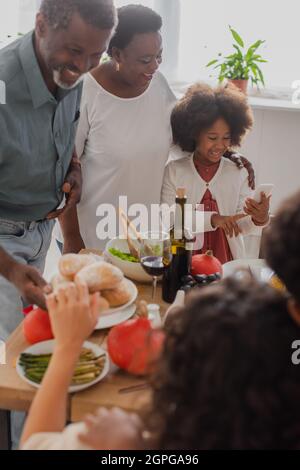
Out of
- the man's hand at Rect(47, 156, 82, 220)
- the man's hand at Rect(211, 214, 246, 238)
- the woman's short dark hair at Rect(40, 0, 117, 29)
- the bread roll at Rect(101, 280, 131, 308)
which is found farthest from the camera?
the man's hand at Rect(211, 214, 246, 238)

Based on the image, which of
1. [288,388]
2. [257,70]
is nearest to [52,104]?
[288,388]

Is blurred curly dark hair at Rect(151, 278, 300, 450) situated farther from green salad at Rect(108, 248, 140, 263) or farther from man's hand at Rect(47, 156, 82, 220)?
man's hand at Rect(47, 156, 82, 220)

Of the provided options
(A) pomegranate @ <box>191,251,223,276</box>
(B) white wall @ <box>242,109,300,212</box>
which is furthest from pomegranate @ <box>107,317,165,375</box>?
(B) white wall @ <box>242,109,300,212</box>

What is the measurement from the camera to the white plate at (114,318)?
1376 mm

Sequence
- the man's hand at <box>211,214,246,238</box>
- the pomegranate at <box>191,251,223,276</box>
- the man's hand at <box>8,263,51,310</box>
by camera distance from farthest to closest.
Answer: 1. the man's hand at <box>211,214,246,238</box>
2. the pomegranate at <box>191,251,223,276</box>
3. the man's hand at <box>8,263,51,310</box>

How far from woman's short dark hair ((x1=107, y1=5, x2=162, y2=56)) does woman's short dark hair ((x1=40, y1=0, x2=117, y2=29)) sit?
0.39m

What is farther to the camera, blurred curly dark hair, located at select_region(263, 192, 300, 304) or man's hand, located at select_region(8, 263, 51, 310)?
man's hand, located at select_region(8, 263, 51, 310)

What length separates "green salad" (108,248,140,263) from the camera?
1.67 metres

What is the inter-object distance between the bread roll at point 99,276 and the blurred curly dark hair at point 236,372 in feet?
1.89

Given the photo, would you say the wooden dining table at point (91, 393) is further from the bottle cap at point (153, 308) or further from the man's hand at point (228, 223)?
the man's hand at point (228, 223)

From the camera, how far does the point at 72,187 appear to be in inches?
75.9

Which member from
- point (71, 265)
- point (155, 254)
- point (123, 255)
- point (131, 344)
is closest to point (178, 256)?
point (155, 254)

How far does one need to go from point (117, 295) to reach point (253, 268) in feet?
1.64

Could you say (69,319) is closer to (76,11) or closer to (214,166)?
(76,11)
